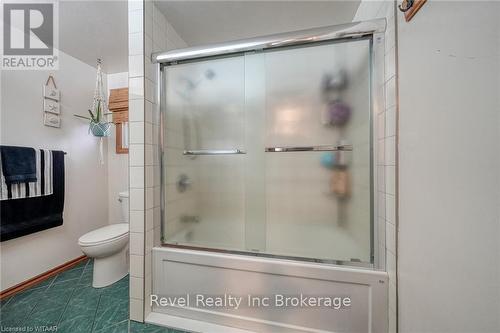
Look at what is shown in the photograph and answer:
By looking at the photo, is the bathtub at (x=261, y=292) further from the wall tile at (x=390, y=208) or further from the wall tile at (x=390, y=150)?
the wall tile at (x=390, y=150)

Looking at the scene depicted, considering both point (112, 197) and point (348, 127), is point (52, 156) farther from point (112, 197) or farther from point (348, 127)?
point (348, 127)

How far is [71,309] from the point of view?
4.09ft

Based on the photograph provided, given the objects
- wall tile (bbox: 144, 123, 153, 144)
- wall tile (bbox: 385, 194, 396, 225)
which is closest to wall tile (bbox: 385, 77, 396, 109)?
wall tile (bbox: 385, 194, 396, 225)

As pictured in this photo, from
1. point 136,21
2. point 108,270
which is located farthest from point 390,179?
point 108,270

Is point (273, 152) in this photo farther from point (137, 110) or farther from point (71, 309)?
point (71, 309)

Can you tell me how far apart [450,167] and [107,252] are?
210 cm

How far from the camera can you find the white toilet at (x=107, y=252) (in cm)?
140

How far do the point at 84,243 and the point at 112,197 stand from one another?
91 centimetres

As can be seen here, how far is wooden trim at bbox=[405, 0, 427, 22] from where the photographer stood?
69cm

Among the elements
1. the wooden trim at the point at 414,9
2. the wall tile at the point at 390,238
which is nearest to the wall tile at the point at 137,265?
the wall tile at the point at 390,238

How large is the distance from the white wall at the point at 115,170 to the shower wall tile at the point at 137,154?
1187mm

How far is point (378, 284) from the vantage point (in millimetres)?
930

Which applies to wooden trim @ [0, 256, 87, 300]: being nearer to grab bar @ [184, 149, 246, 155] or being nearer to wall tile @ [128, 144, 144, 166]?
wall tile @ [128, 144, 144, 166]

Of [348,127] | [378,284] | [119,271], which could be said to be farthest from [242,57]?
[119,271]
